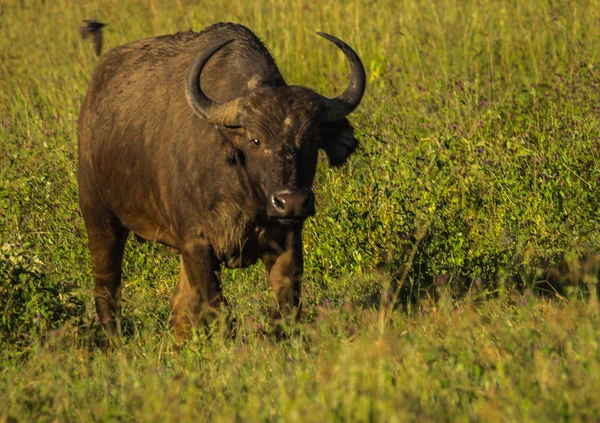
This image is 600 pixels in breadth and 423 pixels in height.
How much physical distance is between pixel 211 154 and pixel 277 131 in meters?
0.54

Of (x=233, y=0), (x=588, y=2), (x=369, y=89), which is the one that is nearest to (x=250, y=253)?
(x=369, y=89)

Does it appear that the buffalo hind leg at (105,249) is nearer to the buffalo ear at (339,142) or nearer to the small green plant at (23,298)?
the small green plant at (23,298)

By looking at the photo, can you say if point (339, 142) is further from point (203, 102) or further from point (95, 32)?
point (95, 32)

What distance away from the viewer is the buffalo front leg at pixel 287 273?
6168 mm

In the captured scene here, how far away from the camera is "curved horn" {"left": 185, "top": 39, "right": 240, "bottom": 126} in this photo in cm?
592

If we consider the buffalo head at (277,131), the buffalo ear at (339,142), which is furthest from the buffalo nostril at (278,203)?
the buffalo ear at (339,142)

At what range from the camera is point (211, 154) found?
20.1 feet

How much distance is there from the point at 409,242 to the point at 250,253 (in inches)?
52.1

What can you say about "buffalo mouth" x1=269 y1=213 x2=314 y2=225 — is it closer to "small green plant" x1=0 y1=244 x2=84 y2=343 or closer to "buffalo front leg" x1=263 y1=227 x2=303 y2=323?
"buffalo front leg" x1=263 y1=227 x2=303 y2=323

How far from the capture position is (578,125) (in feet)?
26.7

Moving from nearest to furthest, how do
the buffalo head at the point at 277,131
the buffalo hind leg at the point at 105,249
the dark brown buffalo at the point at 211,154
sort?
the buffalo head at the point at 277,131 < the dark brown buffalo at the point at 211,154 < the buffalo hind leg at the point at 105,249

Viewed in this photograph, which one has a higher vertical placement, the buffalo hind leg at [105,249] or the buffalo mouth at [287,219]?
the buffalo mouth at [287,219]

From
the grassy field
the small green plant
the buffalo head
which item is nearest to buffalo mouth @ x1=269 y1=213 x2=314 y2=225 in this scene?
the buffalo head

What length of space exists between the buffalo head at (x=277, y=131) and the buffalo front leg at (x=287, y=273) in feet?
1.25
